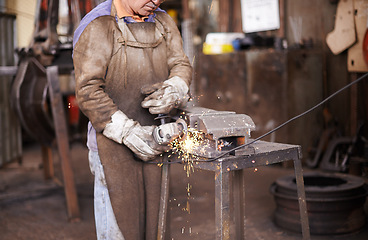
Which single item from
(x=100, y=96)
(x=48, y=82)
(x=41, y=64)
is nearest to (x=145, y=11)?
(x=100, y=96)

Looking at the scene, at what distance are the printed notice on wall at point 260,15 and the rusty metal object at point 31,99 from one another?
302 cm

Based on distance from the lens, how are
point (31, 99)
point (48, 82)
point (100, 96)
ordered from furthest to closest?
point (31, 99) < point (48, 82) < point (100, 96)

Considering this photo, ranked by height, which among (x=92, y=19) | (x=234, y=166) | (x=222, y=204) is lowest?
(x=222, y=204)

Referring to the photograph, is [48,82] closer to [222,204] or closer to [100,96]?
[100,96]

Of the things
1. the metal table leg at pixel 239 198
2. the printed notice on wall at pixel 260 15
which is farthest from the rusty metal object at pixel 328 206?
the printed notice on wall at pixel 260 15

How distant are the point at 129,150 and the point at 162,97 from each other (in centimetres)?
35

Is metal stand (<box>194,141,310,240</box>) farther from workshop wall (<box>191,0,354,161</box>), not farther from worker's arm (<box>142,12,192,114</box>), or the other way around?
workshop wall (<box>191,0,354,161</box>)

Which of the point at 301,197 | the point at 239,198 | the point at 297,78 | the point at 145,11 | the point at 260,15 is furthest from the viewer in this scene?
the point at 260,15

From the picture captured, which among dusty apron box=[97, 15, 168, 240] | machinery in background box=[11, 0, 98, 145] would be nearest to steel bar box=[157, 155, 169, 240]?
dusty apron box=[97, 15, 168, 240]

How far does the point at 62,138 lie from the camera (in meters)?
4.25

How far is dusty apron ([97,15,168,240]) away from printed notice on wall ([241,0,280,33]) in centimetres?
389

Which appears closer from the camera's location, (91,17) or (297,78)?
(91,17)

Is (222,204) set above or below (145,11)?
below

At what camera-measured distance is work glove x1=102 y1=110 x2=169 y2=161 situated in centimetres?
241
